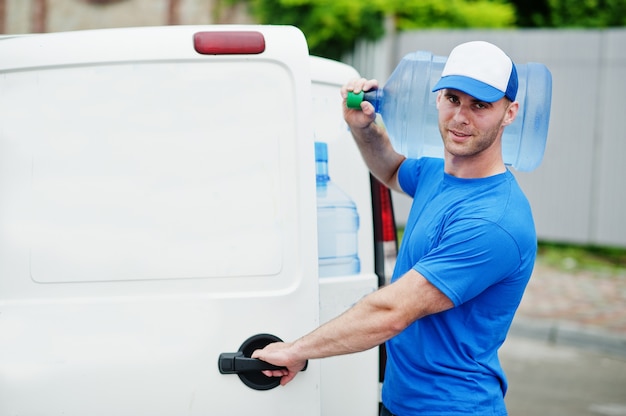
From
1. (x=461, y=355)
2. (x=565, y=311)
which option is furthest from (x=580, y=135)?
(x=461, y=355)

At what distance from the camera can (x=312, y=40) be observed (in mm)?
Result: 12156

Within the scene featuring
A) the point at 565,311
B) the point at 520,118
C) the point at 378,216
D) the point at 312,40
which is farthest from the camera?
the point at 312,40

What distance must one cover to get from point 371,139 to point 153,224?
95cm

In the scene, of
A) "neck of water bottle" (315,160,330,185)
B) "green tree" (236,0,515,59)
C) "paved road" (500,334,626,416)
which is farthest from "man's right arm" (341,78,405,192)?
"green tree" (236,0,515,59)

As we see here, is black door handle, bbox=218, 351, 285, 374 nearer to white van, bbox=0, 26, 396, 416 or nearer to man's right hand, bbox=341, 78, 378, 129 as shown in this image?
white van, bbox=0, 26, 396, 416

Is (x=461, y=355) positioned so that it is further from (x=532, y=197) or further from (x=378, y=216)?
(x=532, y=197)

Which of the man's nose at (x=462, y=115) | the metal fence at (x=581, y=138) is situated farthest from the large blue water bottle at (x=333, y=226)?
the metal fence at (x=581, y=138)

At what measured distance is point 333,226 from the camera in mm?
3023

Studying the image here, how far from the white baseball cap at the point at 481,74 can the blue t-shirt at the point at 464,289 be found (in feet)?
0.90

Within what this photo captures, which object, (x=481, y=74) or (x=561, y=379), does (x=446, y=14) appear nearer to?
(x=561, y=379)

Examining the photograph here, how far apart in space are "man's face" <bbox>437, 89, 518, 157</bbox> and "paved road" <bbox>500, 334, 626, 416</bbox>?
3711 millimetres

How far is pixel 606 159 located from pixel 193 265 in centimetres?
962

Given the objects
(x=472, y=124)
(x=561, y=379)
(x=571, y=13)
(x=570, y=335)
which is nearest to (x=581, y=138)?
(x=570, y=335)

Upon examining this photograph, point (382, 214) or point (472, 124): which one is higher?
point (472, 124)
